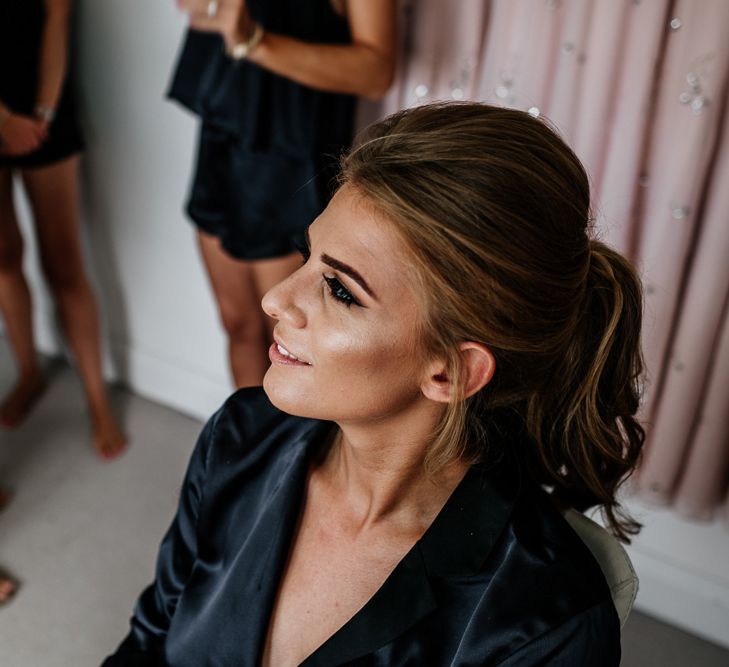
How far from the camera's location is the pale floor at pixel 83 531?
1988mm

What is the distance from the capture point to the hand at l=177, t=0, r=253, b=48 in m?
1.57

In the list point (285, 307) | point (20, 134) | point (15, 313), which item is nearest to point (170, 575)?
point (285, 307)

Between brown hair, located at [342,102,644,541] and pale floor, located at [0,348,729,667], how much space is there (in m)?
1.20

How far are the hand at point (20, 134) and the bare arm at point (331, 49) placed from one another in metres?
0.58

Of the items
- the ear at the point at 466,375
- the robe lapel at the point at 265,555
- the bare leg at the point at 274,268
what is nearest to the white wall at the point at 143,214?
the bare leg at the point at 274,268

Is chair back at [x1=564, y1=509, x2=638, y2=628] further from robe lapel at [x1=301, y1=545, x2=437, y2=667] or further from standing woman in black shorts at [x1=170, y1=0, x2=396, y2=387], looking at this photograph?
standing woman in black shorts at [x1=170, y1=0, x2=396, y2=387]

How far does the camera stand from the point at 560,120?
5.59ft

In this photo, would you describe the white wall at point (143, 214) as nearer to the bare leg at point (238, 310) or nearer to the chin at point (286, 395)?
the bare leg at point (238, 310)

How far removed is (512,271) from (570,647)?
43 cm

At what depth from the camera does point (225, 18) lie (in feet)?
5.20

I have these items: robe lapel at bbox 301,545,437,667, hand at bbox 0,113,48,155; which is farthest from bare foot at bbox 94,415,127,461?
robe lapel at bbox 301,545,437,667

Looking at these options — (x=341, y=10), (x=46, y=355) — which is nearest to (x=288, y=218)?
(x=341, y=10)

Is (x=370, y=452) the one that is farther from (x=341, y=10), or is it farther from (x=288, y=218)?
(x=341, y=10)

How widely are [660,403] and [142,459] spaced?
56.8 inches
